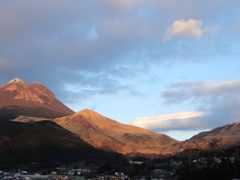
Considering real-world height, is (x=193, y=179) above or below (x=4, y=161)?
below

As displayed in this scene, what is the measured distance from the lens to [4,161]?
19938 cm

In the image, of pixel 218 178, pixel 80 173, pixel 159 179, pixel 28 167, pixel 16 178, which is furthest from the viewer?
pixel 28 167

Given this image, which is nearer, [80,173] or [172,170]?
[172,170]

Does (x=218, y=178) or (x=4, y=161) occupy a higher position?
(x=4, y=161)

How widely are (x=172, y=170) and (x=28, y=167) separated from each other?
78148 mm

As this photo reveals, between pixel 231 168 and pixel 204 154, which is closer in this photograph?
pixel 231 168

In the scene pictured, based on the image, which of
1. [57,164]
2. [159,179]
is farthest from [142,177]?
[57,164]

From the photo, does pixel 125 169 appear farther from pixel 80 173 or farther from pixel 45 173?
pixel 45 173

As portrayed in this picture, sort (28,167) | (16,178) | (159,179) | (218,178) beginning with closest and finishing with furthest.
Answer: (218,178), (159,179), (16,178), (28,167)

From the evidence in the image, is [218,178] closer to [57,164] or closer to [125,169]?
[125,169]

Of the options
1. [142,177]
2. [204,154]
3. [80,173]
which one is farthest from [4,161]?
[204,154]

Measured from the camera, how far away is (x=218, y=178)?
298 feet

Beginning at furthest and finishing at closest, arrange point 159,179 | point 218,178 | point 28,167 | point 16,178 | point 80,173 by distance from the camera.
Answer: point 28,167, point 80,173, point 16,178, point 159,179, point 218,178

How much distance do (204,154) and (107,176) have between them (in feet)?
210
